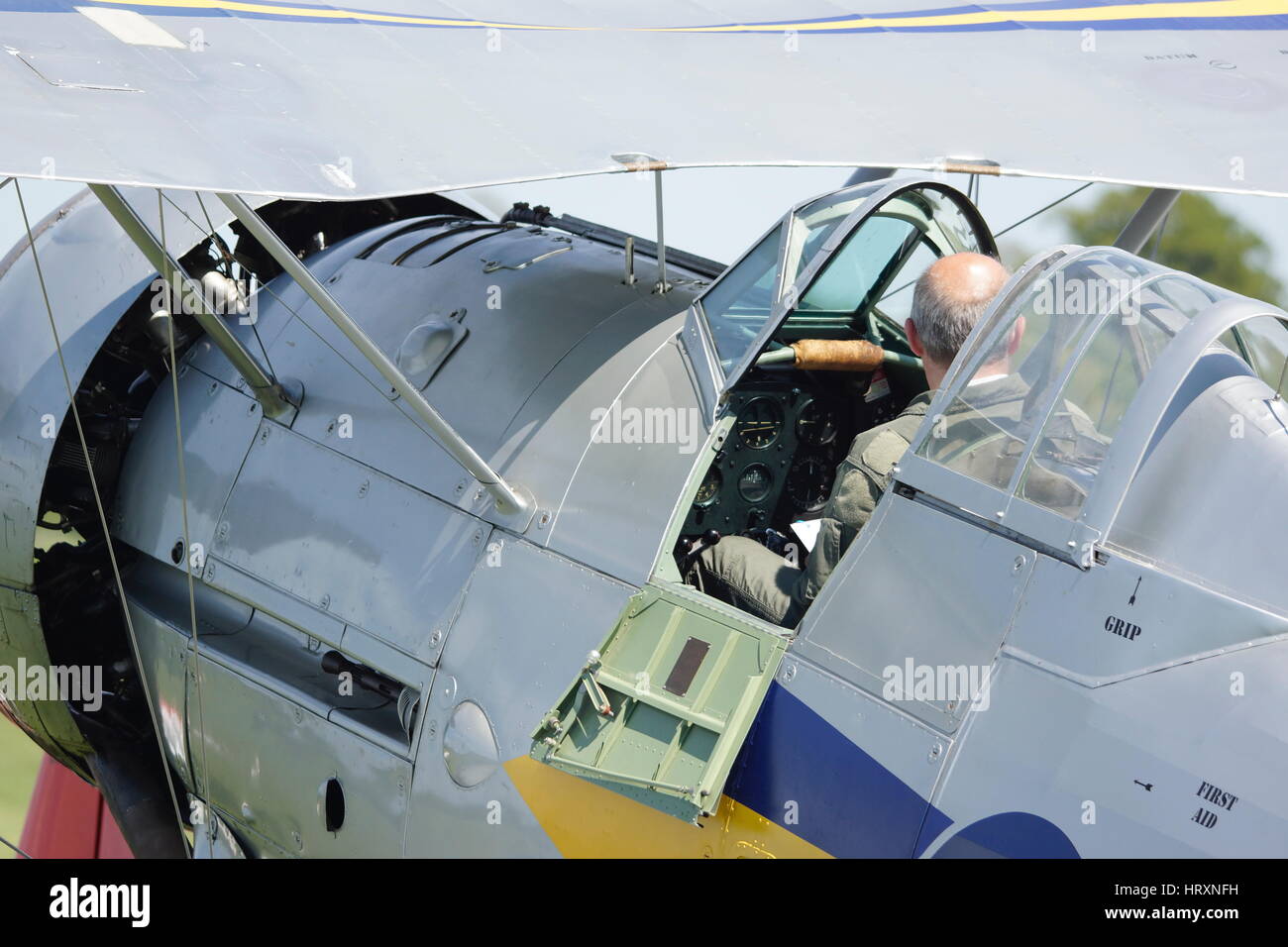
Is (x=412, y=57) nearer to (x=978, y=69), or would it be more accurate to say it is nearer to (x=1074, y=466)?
(x=978, y=69)

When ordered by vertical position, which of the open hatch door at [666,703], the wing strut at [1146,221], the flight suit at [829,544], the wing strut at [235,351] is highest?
the wing strut at [1146,221]

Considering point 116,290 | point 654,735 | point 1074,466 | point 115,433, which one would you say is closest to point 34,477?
point 115,433

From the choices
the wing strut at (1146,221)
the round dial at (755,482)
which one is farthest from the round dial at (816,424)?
the wing strut at (1146,221)

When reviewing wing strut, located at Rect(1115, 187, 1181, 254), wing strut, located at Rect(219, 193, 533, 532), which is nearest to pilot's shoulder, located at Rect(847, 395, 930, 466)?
wing strut, located at Rect(219, 193, 533, 532)

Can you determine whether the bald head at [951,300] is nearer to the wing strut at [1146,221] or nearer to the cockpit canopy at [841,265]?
the cockpit canopy at [841,265]

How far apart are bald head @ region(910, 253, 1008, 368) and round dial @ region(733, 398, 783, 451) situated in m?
0.82

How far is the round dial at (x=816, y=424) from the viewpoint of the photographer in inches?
204

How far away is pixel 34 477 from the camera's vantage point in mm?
5719

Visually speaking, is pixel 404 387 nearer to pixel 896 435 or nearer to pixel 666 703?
pixel 666 703

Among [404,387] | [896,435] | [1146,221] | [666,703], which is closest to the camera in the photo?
[666,703]

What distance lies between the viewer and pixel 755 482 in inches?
199

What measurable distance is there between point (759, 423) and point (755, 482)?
210mm

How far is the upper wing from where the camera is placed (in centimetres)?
402

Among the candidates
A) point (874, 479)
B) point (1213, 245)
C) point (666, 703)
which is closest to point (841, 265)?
point (874, 479)
